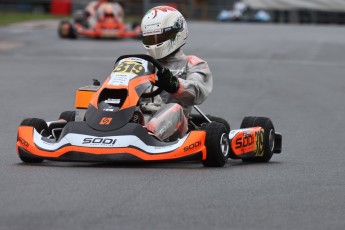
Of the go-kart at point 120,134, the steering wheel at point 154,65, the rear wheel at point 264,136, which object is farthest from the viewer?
the rear wheel at point 264,136

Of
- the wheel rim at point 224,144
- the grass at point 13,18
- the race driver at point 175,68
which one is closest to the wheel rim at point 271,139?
the race driver at point 175,68

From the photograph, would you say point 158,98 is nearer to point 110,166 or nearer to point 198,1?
point 110,166

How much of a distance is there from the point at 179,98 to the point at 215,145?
0.74 m

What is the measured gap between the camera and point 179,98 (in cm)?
859

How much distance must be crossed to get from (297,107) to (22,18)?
72.6 ft

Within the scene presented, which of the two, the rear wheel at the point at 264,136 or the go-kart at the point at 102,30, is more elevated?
the rear wheel at the point at 264,136

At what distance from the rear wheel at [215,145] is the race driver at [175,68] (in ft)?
1.10

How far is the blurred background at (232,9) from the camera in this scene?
120ft

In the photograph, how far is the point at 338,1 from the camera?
35.9 meters

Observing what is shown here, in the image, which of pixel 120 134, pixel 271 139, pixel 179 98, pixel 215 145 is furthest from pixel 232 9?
pixel 120 134

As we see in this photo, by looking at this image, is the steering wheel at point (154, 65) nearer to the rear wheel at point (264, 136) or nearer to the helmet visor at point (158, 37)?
the helmet visor at point (158, 37)

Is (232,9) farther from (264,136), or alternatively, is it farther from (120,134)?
(120,134)

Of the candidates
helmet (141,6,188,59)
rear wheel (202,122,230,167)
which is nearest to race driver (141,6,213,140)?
helmet (141,6,188,59)

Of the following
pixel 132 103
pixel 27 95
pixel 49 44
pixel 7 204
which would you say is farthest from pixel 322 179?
pixel 49 44
